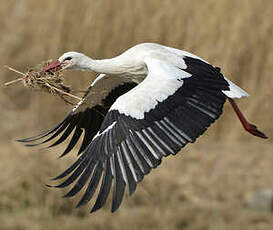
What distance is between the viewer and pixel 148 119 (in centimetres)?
599

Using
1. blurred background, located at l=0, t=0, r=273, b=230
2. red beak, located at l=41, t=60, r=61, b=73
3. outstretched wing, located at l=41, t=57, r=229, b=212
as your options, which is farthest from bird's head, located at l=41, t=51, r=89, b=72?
blurred background, located at l=0, t=0, r=273, b=230

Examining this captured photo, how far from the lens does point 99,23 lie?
1087cm

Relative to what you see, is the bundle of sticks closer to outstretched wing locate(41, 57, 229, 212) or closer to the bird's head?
the bird's head

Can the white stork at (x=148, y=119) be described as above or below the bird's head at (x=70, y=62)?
below

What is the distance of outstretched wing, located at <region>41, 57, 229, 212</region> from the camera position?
5.75 metres

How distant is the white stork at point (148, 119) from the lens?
5762 millimetres

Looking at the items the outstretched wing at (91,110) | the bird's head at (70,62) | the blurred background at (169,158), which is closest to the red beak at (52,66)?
the bird's head at (70,62)

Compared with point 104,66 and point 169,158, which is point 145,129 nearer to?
point 104,66

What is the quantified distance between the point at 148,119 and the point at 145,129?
7cm

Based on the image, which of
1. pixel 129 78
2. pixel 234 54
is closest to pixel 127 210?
pixel 234 54

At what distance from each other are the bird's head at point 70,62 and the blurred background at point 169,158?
2962 mm

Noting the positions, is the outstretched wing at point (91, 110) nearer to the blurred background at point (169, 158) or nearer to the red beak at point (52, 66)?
the red beak at point (52, 66)

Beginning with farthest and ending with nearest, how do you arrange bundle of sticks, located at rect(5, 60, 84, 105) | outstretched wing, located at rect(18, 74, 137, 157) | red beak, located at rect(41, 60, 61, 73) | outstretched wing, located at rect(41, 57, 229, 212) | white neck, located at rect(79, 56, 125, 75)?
1. outstretched wing, located at rect(18, 74, 137, 157)
2. white neck, located at rect(79, 56, 125, 75)
3. red beak, located at rect(41, 60, 61, 73)
4. bundle of sticks, located at rect(5, 60, 84, 105)
5. outstretched wing, located at rect(41, 57, 229, 212)

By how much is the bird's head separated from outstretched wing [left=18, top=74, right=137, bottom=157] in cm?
31
